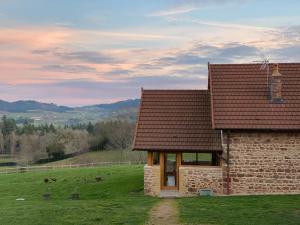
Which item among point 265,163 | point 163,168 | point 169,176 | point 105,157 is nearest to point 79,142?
point 105,157

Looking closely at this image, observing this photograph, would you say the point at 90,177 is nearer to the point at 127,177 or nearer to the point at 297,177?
the point at 127,177

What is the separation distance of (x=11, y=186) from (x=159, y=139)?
15747 mm

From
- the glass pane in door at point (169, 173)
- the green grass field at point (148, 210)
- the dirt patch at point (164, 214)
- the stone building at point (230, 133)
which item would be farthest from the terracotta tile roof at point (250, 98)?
the dirt patch at point (164, 214)

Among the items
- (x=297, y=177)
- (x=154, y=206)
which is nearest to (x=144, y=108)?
(x=154, y=206)

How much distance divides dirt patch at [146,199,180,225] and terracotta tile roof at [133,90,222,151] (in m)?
3.71

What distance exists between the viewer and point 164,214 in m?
18.8

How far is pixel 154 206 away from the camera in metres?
20.7

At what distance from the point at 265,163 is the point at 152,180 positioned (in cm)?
586

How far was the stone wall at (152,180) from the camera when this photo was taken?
969 inches

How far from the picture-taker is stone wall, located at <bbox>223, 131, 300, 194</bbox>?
23516 millimetres

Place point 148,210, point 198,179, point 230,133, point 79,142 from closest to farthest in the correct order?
point 148,210 < point 230,133 < point 198,179 < point 79,142

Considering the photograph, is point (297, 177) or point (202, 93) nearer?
point (297, 177)

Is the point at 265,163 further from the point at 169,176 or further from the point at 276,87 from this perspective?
the point at 169,176

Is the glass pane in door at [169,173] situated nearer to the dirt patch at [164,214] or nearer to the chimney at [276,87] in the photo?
the dirt patch at [164,214]
